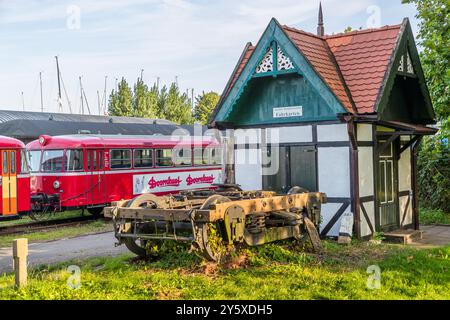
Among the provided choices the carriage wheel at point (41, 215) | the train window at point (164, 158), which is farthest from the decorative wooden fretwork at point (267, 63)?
the carriage wheel at point (41, 215)

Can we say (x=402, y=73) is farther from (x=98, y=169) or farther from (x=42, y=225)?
(x=42, y=225)

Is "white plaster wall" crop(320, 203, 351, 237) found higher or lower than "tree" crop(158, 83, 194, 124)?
lower

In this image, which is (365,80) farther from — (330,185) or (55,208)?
(55,208)

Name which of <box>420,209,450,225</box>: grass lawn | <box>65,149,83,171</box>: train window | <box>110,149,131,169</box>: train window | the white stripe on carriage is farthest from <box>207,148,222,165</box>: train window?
<box>420,209,450,225</box>: grass lawn

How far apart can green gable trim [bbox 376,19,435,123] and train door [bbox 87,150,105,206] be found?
995cm

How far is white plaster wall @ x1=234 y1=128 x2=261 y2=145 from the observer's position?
1380cm

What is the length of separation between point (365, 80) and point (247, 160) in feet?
12.1

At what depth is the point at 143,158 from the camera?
20234 millimetres

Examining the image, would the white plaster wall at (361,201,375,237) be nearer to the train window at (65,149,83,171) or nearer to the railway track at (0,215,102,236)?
the railway track at (0,215,102,236)

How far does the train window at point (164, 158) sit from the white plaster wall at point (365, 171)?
1027 centimetres

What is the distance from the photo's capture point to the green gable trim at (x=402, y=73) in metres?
12.0

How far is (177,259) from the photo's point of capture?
9.27 meters

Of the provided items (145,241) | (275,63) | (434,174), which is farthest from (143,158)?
(145,241)
